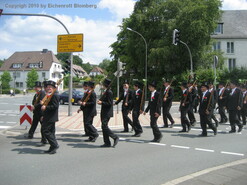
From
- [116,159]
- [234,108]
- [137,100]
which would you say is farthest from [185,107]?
[116,159]

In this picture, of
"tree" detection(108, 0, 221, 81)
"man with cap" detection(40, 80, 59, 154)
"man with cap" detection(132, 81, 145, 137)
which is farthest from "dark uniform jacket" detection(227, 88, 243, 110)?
"tree" detection(108, 0, 221, 81)

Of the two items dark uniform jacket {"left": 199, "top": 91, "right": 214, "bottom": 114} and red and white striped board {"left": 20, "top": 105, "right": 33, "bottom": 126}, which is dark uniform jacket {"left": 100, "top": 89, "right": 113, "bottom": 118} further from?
dark uniform jacket {"left": 199, "top": 91, "right": 214, "bottom": 114}

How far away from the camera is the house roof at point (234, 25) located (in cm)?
4856

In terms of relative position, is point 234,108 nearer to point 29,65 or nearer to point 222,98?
point 222,98

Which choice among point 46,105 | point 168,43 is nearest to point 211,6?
point 168,43

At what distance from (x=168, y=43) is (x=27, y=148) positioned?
28.8 metres

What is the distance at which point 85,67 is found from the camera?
506 ft

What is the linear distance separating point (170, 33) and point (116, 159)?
2929 cm

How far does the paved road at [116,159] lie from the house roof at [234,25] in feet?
144

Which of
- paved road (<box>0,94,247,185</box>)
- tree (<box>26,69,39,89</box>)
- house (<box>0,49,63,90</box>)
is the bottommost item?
paved road (<box>0,94,247,185</box>)

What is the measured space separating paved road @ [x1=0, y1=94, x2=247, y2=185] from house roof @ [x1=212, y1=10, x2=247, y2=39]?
1726 inches

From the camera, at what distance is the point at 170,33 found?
1318 inches

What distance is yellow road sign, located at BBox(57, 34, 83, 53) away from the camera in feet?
47.3

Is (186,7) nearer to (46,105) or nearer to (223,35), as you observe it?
(223,35)
